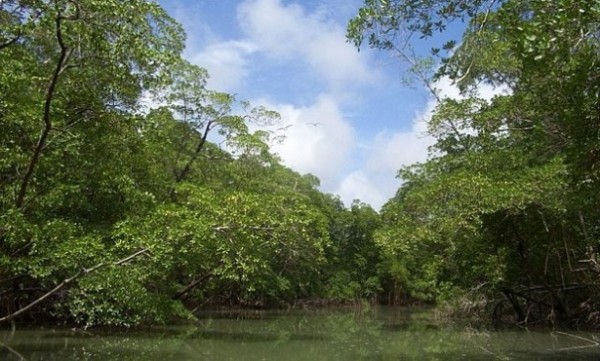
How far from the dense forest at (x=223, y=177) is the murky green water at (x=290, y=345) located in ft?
2.15

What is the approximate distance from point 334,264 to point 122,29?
32558 mm

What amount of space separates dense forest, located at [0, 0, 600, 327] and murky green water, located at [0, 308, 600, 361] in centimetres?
65

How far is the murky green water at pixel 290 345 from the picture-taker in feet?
34.2

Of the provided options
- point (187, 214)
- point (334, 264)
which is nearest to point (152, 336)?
point (187, 214)

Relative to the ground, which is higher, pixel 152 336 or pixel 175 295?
pixel 175 295

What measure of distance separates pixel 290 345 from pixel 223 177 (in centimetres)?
718

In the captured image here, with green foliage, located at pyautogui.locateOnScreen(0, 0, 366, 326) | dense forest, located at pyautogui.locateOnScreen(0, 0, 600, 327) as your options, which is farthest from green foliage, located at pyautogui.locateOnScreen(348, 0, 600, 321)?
green foliage, located at pyautogui.locateOnScreen(0, 0, 366, 326)

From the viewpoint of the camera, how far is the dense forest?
6758mm

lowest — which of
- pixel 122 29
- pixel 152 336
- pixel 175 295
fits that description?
pixel 152 336

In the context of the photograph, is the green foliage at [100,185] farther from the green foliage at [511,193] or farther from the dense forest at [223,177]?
the green foliage at [511,193]

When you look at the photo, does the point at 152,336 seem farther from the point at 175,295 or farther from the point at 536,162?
the point at 536,162

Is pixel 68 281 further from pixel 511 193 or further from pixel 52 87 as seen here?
pixel 511 193

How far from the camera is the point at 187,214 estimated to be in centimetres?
1145

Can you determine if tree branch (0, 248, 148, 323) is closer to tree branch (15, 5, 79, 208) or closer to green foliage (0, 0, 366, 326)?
green foliage (0, 0, 366, 326)
